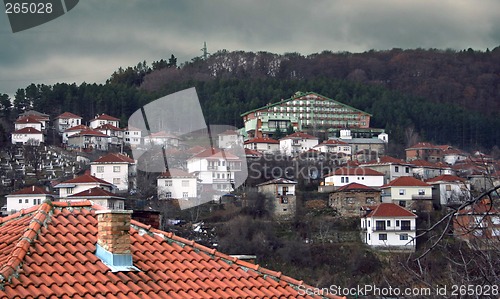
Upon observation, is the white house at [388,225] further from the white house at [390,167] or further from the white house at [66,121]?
the white house at [66,121]

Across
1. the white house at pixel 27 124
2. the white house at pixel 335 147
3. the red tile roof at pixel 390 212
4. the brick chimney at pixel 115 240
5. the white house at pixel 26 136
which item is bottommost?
the red tile roof at pixel 390 212

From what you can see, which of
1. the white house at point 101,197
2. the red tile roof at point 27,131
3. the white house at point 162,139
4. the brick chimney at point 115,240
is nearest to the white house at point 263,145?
the white house at point 162,139

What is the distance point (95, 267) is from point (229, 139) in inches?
3481

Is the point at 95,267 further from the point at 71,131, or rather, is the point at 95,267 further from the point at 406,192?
the point at 71,131

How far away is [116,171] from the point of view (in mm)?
75625

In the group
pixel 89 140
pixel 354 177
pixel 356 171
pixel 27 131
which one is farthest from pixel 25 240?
pixel 89 140

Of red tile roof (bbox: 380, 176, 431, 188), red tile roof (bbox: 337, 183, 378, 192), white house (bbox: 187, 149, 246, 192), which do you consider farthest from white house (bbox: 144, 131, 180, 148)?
red tile roof (bbox: 380, 176, 431, 188)

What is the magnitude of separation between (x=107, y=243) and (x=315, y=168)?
72.5 meters

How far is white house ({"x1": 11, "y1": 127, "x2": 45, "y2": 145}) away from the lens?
88.8 m

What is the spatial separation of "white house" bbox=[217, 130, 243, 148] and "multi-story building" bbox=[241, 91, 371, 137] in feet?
16.5

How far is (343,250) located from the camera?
58719 millimetres

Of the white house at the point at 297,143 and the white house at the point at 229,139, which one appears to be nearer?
the white house at the point at 297,143

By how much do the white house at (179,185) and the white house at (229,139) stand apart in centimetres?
1889

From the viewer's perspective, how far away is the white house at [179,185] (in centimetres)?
7194
